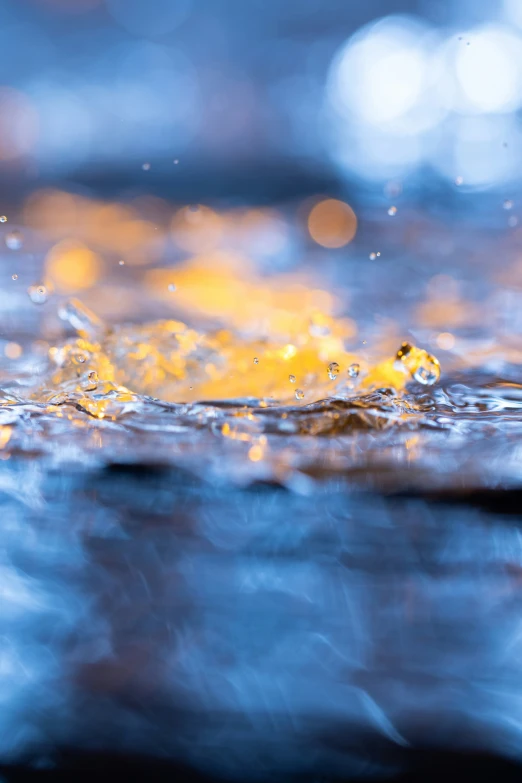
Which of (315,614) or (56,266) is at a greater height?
(56,266)

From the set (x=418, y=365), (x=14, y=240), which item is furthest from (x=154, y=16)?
(x=418, y=365)

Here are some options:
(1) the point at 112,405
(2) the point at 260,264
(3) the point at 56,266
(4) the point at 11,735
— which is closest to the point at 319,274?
(2) the point at 260,264

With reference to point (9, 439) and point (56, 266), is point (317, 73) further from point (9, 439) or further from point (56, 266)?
point (9, 439)

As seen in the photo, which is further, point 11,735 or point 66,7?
point 66,7

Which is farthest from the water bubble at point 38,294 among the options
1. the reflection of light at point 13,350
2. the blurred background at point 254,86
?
the blurred background at point 254,86

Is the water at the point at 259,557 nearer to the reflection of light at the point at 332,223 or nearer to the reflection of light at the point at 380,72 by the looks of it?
the reflection of light at the point at 332,223

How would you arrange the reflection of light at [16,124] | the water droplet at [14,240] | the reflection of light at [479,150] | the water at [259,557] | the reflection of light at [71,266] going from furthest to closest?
the reflection of light at [16,124] → the reflection of light at [479,150] → the water droplet at [14,240] → the reflection of light at [71,266] → the water at [259,557]
